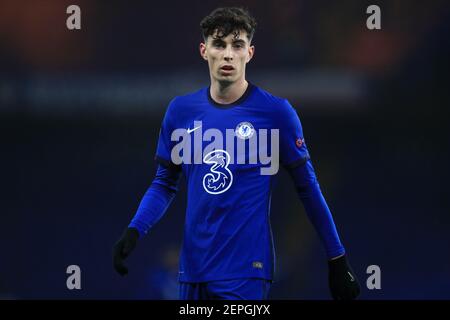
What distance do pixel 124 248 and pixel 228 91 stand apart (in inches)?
38.9

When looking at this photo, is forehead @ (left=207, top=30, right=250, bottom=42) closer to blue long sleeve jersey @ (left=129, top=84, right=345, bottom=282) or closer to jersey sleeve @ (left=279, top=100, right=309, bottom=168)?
blue long sleeve jersey @ (left=129, top=84, right=345, bottom=282)

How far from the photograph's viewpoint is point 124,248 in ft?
14.2

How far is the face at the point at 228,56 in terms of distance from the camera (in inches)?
171

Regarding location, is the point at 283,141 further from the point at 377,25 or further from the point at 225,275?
the point at 377,25

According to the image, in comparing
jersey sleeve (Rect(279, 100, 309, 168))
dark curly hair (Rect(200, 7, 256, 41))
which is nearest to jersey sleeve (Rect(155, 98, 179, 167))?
dark curly hair (Rect(200, 7, 256, 41))

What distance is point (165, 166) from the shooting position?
4.48 meters

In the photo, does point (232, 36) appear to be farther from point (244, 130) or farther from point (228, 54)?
point (244, 130)

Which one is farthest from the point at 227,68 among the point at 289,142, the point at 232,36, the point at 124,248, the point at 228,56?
the point at 124,248

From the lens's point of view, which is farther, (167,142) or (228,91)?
(167,142)

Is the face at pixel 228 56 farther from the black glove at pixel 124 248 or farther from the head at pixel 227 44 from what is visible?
the black glove at pixel 124 248

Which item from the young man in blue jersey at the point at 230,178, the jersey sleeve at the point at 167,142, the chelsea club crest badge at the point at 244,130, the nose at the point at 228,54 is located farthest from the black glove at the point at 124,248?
the nose at the point at 228,54

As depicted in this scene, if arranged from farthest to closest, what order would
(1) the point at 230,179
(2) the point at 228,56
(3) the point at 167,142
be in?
(3) the point at 167,142, (2) the point at 228,56, (1) the point at 230,179

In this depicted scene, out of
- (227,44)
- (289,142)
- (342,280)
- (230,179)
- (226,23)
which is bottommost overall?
(342,280)

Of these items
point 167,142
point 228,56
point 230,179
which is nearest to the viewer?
point 230,179
